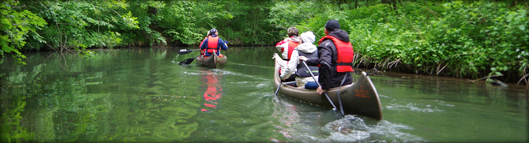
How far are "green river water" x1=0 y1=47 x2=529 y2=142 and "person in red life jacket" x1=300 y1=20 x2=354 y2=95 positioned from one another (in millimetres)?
502

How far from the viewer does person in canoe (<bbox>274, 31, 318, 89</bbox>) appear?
220 inches

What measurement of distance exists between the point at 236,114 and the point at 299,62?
1.36m

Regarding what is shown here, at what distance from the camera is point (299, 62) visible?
567 centimetres

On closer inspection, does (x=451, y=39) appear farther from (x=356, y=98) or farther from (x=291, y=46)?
(x=356, y=98)

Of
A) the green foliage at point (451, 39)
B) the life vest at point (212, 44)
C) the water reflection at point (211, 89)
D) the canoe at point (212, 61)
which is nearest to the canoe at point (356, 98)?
the water reflection at point (211, 89)

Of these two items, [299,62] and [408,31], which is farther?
[408,31]

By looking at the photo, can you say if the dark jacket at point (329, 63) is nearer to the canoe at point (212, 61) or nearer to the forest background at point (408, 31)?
the forest background at point (408, 31)

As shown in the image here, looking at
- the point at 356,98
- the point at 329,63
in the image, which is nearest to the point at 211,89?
the point at 329,63

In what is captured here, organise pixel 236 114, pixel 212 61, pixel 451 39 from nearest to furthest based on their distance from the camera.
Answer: pixel 236 114
pixel 451 39
pixel 212 61

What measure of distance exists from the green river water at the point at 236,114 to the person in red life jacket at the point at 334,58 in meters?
0.50

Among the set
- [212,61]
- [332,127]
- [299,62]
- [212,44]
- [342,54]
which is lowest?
[332,127]

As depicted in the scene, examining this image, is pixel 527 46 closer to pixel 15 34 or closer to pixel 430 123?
pixel 430 123

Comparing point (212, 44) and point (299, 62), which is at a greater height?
point (212, 44)

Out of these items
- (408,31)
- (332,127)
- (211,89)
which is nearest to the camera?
(332,127)
